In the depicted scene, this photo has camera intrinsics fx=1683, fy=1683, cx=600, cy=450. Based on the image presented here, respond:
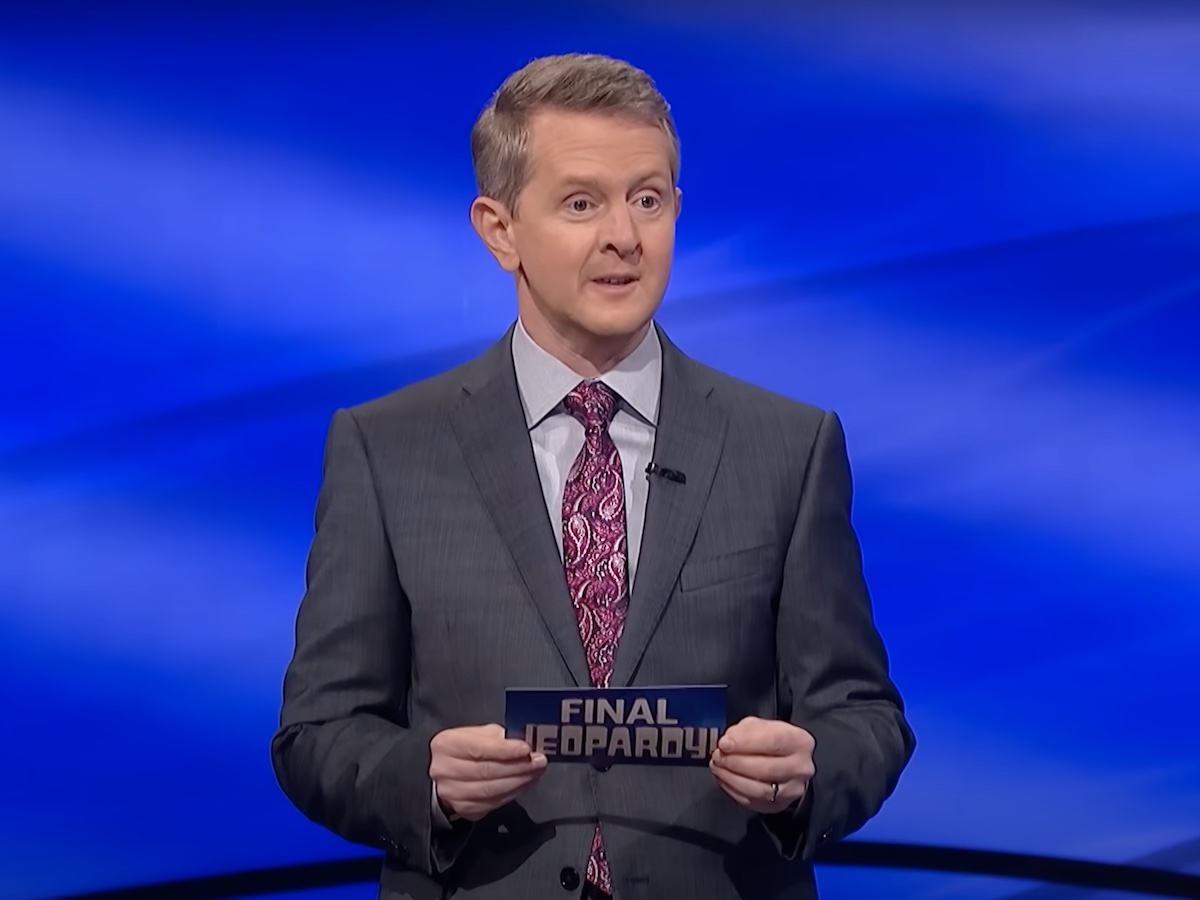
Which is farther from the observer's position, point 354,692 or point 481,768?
point 354,692

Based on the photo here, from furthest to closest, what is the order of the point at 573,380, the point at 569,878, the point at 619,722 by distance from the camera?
the point at 573,380
the point at 569,878
the point at 619,722

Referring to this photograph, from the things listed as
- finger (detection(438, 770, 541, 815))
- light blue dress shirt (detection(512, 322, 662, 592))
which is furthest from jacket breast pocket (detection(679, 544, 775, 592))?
finger (detection(438, 770, 541, 815))

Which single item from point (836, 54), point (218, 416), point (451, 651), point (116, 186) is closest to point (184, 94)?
point (116, 186)

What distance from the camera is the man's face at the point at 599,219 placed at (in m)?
2.29

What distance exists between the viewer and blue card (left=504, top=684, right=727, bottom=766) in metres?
1.95

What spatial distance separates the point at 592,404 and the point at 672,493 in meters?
0.18

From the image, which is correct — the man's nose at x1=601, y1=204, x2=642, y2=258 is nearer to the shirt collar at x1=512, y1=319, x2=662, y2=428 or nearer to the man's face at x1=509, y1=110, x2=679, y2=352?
the man's face at x1=509, y1=110, x2=679, y2=352

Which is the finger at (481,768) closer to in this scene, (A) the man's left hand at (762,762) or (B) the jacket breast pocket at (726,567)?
(A) the man's left hand at (762,762)

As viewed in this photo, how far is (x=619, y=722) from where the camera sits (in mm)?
1958

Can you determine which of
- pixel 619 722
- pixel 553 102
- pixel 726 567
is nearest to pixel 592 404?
pixel 726 567

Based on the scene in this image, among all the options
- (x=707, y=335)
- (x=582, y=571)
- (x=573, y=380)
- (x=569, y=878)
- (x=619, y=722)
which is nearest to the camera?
(x=619, y=722)

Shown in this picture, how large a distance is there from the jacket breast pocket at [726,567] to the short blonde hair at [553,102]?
0.55 meters

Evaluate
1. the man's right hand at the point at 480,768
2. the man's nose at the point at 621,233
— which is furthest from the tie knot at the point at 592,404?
the man's right hand at the point at 480,768

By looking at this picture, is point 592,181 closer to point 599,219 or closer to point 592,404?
point 599,219
